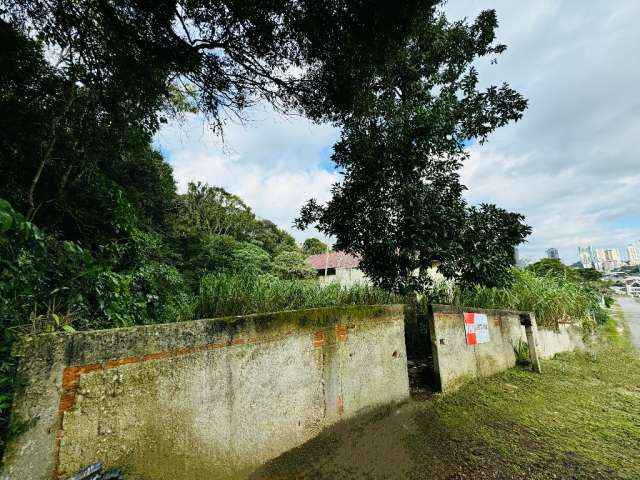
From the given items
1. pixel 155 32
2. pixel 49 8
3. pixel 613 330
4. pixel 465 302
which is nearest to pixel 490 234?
pixel 465 302

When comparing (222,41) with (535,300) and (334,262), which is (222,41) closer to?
(535,300)

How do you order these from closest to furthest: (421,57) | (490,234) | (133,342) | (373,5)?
(133,342), (373,5), (490,234), (421,57)

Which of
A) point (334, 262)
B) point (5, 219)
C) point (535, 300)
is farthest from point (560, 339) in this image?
point (334, 262)

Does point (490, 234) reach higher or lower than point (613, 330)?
higher

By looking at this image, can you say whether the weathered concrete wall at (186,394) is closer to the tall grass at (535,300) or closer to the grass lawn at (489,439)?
the grass lawn at (489,439)

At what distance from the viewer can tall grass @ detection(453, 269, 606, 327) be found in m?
6.68

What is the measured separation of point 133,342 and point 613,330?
16165 millimetres

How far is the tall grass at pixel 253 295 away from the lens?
12.0 ft

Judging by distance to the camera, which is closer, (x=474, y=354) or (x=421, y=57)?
(x=474, y=354)

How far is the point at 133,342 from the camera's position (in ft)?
6.20

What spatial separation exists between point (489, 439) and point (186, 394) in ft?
9.93

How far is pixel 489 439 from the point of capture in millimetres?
3043

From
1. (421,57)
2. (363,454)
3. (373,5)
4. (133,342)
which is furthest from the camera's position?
(421,57)

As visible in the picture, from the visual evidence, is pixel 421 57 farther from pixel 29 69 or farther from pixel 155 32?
pixel 29 69
